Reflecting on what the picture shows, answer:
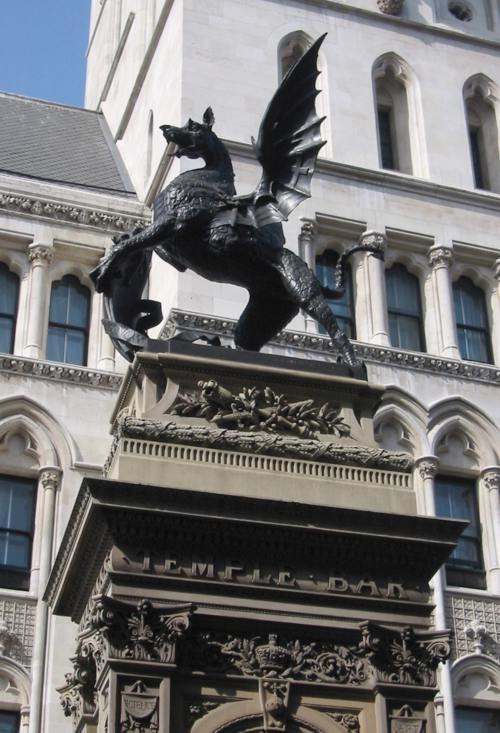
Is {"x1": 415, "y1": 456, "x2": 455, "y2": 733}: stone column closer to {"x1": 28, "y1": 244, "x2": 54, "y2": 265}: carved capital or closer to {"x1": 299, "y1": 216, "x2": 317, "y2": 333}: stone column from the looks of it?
{"x1": 299, "y1": 216, "x2": 317, "y2": 333}: stone column

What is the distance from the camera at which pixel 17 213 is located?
89.7 feet

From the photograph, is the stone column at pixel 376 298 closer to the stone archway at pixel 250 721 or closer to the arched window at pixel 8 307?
the arched window at pixel 8 307

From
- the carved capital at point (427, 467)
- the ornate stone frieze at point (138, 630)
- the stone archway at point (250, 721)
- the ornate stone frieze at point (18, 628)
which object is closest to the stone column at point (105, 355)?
the ornate stone frieze at point (18, 628)

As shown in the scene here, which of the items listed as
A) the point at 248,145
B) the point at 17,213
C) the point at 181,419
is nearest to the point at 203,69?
the point at 248,145

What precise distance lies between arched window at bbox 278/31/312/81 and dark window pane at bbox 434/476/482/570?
9.32 metres

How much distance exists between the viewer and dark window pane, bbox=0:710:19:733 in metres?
22.1

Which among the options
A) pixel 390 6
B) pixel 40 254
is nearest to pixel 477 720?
pixel 40 254

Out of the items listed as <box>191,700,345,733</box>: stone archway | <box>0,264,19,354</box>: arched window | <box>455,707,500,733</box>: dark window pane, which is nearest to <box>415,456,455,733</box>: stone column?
<box>455,707,500,733</box>: dark window pane

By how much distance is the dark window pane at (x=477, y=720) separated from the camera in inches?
896

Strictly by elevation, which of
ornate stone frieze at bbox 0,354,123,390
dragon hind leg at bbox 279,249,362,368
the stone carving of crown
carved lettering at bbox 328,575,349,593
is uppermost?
ornate stone frieze at bbox 0,354,123,390

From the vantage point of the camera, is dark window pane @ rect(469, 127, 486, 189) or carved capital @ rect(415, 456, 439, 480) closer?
carved capital @ rect(415, 456, 439, 480)

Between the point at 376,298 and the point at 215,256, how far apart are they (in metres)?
15.2

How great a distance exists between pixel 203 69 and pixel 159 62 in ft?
7.76

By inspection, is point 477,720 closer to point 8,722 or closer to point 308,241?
point 8,722
